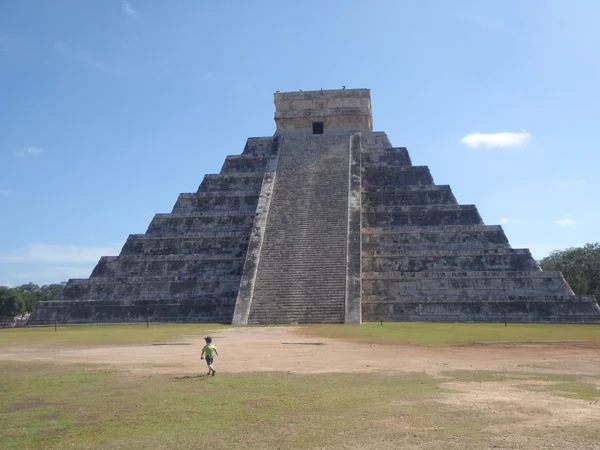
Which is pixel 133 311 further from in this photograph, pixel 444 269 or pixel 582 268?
pixel 582 268

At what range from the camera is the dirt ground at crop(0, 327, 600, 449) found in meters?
5.96

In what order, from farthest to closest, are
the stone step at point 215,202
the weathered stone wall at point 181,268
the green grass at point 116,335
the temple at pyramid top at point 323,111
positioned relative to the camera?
the temple at pyramid top at point 323,111 → the stone step at point 215,202 → the weathered stone wall at point 181,268 → the green grass at point 116,335

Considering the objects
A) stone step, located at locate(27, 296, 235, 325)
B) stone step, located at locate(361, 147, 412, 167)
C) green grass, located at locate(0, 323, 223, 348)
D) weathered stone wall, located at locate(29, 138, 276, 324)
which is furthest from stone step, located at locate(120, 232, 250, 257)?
stone step, located at locate(361, 147, 412, 167)

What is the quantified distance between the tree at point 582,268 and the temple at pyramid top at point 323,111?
58.4ft

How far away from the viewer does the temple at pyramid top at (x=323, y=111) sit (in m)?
31.9

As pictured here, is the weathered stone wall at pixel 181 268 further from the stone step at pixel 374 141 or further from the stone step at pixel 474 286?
the stone step at pixel 474 286

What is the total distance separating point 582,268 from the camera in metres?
41.1

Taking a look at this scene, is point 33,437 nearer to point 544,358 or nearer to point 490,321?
point 544,358

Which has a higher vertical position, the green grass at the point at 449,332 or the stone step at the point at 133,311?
the stone step at the point at 133,311

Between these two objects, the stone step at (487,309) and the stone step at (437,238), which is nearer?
the stone step at (487,309)

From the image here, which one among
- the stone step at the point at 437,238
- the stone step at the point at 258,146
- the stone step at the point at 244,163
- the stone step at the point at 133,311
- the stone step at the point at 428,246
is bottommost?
the stone step at the point at 133,311

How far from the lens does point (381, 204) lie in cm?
2703

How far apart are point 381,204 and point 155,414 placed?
834 inches

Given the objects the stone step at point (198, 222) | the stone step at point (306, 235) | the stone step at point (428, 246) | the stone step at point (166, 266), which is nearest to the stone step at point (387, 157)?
the stone step at point (306, 235)
